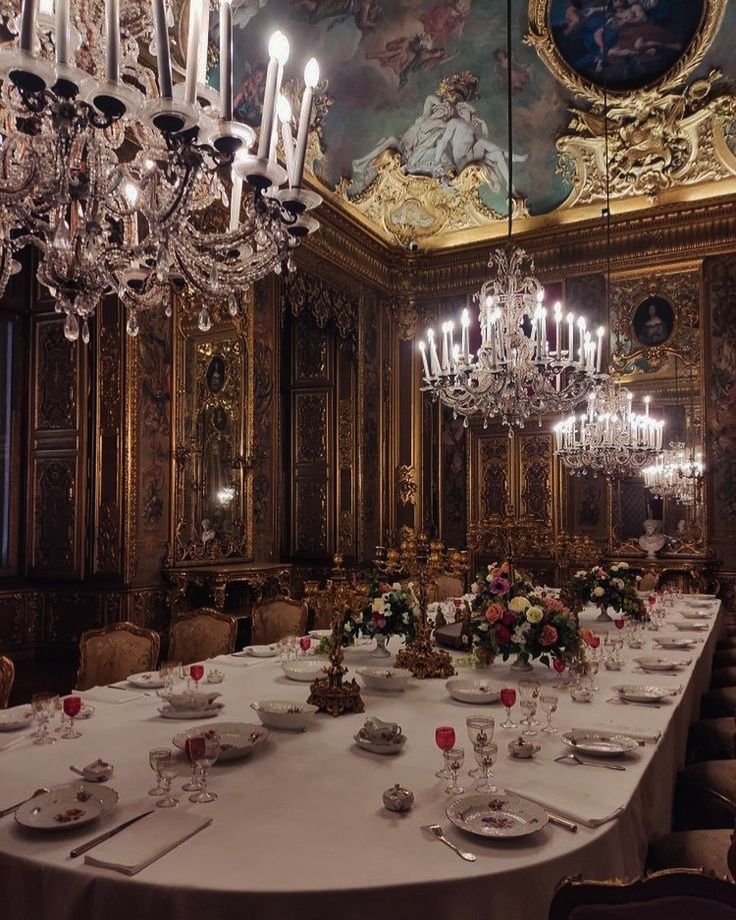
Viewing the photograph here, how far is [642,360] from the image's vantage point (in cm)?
1047

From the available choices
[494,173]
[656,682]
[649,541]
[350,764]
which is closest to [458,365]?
[656,682]

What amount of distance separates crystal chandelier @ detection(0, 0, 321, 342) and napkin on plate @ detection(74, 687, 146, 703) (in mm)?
1712

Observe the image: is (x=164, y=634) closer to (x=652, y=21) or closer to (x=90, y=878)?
(x=90, y=878)

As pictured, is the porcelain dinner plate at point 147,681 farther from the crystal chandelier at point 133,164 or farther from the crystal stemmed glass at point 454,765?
the crystal stemmed glass at point 454,765

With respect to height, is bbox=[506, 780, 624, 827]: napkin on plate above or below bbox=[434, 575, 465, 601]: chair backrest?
above

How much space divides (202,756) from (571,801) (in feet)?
3.56

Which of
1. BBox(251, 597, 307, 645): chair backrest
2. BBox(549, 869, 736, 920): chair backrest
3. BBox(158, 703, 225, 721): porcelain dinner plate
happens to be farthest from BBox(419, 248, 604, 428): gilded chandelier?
BBox(549, 869, 736, 920): chair backrest

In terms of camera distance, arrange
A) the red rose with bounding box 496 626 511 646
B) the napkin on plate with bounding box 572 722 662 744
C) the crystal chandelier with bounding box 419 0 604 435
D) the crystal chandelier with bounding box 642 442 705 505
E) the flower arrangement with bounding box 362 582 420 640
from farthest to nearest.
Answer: the crystal chandelier with bounding box 642 442 705 505 < the crystal chandelier with bounding box 419 0 604 435 < the flower arrangement with bounding box 362 582 420 640 < the red rose with bounding box 496 626 511 646 < the napkin on plate with bounding box 572 722 662 744

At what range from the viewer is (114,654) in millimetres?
4441

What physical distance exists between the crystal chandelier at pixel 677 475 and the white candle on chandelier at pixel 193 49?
8.46 metres

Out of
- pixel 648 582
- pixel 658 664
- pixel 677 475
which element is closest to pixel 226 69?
pixel 658 664

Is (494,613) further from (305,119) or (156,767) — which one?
(305,119)

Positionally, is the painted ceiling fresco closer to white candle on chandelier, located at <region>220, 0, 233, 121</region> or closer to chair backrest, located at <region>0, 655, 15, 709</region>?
white candle on chandelier, located at <region>220, 0, 233, 121</region>

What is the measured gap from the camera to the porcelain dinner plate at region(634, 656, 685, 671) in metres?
4.20
